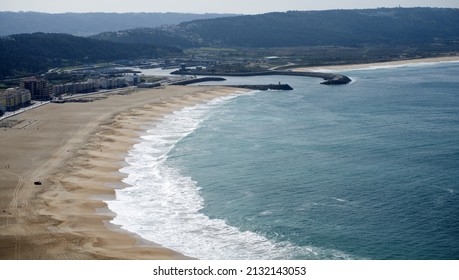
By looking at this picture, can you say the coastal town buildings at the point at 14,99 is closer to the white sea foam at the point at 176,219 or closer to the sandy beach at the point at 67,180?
the sandy beach at the point at 67,180

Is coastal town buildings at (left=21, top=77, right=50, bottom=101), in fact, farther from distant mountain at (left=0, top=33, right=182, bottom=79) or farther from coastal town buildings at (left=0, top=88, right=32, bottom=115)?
distant mountain at (left=0, top=33, right=182, bottom=79)

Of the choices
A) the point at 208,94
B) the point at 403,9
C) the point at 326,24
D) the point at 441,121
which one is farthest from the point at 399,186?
the point at 403,9

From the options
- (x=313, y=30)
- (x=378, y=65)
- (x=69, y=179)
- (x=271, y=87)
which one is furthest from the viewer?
(x=313, y=30)

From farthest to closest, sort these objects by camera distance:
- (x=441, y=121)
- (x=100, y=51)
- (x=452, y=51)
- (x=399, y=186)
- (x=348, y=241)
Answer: (x=452, y=51) → (x=100, y=51) → (x=441, y=121) → (x=399, y=186) → (x=348, y=241)

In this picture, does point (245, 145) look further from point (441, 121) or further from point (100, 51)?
point (100, 51)

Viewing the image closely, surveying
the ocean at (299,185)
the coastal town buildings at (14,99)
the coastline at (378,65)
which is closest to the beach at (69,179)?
the ocean at (299,185)

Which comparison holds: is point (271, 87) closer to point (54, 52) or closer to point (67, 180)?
point (54, 52)

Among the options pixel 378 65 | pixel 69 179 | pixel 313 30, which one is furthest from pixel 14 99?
pixel 313 30

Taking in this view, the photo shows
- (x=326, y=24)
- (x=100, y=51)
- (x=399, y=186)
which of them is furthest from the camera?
(x=326, y=24)
